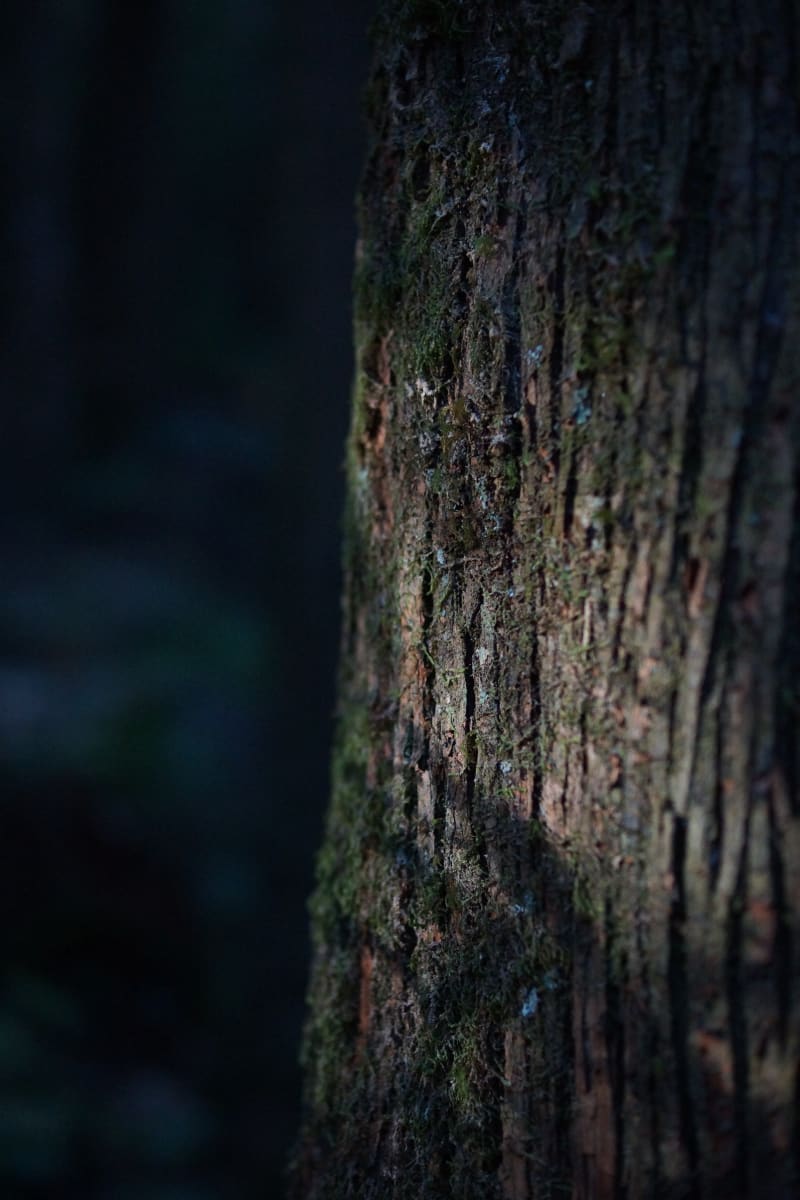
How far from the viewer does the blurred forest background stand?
12.8 ft

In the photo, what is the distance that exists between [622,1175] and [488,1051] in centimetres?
24

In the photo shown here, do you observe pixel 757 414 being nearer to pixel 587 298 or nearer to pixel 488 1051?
pixel 587 298

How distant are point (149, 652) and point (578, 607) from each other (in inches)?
248

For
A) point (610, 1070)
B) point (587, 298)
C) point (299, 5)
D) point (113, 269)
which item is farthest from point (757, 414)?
point (113, 269)

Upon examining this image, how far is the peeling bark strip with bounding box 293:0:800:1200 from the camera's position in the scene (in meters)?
1.04

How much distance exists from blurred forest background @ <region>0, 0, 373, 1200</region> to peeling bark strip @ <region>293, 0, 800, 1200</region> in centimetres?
266

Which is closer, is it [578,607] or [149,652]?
[578,607]

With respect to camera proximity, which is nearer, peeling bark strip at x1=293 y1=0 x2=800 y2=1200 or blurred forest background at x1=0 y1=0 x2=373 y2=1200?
peeling bark strip at x1=293 y1=0 x2=800 y2=1200

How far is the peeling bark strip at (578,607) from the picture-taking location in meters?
1.04

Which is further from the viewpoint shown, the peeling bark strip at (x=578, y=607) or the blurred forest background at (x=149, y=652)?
the blurred forest background at (x=149, y=652)

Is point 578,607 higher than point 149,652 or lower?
lower

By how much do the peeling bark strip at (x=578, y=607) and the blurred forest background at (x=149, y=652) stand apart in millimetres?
2662

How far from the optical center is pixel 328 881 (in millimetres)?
1749

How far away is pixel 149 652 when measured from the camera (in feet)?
23.5
